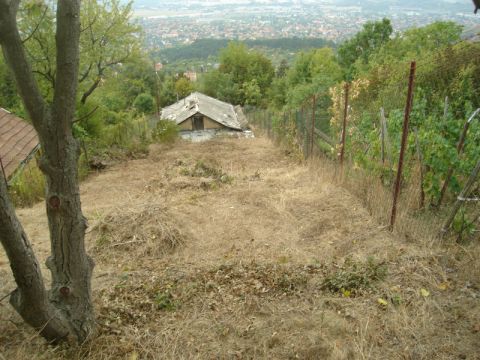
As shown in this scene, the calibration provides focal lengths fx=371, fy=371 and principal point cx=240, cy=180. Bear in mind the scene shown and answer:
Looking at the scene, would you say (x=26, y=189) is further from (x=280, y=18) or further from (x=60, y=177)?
(x=280, y=18)

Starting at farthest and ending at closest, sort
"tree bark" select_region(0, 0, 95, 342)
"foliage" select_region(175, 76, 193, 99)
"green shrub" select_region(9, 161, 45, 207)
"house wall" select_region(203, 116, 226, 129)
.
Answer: "foliage" select_region(175, 76, 193, 99) < "house wall" select_region(203, 116, 226, 129) < "green shrub" select_region(9, 161, 45, 207) < "tree bark" select_region(0, 0, 95, 342)

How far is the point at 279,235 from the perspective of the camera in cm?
521

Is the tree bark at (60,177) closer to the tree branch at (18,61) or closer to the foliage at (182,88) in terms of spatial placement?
the tree branch at (18,61)

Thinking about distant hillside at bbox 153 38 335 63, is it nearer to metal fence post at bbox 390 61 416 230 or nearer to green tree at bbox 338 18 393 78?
green tree at bbox 338 18 393 78

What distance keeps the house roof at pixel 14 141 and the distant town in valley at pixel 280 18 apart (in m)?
68.7

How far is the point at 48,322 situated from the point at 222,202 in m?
4.23

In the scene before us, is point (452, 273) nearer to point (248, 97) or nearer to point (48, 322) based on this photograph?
point (48, 322)

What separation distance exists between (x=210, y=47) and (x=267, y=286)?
9912cm

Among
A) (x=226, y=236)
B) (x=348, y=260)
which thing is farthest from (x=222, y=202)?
(x=348, y=260)

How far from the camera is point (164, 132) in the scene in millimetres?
14289

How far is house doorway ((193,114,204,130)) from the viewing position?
33138 mm

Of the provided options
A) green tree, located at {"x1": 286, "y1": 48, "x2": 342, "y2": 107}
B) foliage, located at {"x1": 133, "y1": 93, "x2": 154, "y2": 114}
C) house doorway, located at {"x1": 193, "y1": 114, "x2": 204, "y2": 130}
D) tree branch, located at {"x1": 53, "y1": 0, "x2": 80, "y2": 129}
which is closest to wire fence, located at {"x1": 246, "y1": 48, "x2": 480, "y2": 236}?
tree branch, located at {"x1": 53, "y1": 0, "x2": 80, "y2": 129}

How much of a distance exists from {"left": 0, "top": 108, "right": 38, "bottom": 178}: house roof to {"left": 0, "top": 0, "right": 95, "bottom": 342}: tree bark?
804 cm

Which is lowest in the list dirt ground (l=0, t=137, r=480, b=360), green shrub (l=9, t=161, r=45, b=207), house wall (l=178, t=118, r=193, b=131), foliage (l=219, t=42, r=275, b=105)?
house wall (l=178, t=118, r=193, b=131)
